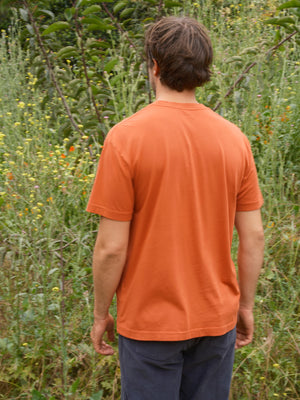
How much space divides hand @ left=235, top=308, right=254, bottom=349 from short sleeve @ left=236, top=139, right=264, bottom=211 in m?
0.45

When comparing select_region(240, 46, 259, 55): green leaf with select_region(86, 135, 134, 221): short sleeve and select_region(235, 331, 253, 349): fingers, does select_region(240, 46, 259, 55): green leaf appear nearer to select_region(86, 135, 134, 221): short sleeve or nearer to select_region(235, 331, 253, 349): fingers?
select_region(235, 331, 253, 349): fingers

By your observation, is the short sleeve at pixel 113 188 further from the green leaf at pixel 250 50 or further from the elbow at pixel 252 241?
the green leaf at pixel 250 50

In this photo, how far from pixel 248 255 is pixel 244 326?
0.34m

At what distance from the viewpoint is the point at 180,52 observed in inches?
57.0

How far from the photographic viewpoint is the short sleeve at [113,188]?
1.41 m

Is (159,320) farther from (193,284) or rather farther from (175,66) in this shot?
(175,66)

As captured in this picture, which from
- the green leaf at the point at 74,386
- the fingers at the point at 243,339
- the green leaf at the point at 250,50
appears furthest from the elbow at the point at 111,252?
the green leaf at the point at 250,50

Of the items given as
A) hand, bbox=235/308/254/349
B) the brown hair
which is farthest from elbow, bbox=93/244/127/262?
hand, bbox=235/308/254/349

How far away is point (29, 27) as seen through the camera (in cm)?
333

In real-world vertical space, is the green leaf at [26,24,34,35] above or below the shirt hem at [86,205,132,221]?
above

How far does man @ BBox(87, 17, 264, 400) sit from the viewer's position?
4.69ft

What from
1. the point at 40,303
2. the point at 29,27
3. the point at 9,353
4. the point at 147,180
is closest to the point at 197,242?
the point at 147,180

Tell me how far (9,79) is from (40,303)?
115 inches

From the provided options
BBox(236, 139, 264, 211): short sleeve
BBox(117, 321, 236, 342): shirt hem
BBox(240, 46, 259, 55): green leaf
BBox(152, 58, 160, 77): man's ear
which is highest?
BBox(152, 58, 160, 77): man's ear
